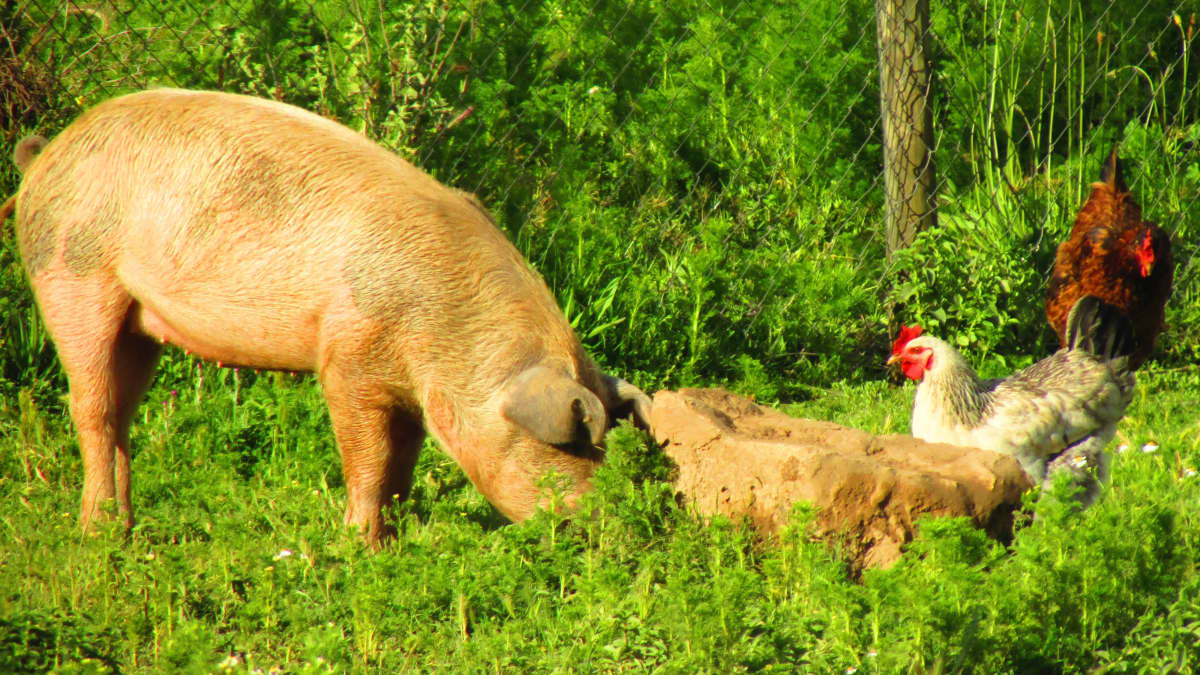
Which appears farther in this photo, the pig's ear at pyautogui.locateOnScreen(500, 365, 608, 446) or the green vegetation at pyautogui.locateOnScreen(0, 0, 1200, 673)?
the pig's ear at pyautogui.locateOnScreen(500, 365, 608, 446)

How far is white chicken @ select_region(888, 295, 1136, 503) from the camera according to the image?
4922 millimetres

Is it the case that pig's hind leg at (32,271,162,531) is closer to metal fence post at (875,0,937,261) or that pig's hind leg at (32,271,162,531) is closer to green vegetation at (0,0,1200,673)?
green vegetation at (0,0,1200,673)

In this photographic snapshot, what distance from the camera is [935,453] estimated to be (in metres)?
4.37

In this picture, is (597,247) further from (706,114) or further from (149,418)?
(149,418)

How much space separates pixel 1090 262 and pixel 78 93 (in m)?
→ 4.90

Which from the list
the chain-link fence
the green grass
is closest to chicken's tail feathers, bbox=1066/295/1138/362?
the green grass

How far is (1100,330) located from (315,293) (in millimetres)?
3337

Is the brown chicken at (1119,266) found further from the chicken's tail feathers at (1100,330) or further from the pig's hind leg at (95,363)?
the pig's hind leg at (95,363)

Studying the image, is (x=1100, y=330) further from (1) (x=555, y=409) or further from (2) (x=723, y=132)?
(2) (x=723, y=132)

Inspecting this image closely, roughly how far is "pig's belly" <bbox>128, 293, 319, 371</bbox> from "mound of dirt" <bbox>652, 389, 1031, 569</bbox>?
129 centimetres

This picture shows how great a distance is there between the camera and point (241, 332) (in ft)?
14.7

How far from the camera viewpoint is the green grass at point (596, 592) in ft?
11.1

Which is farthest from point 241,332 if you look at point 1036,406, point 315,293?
point 1036,406

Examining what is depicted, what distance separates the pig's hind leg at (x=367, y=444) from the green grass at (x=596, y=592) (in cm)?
21
